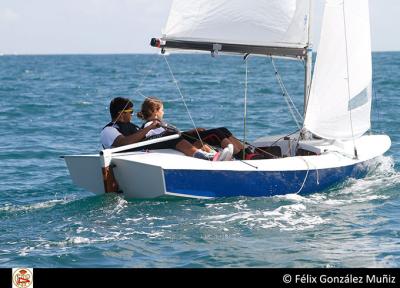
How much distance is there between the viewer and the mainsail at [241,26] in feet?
36.9

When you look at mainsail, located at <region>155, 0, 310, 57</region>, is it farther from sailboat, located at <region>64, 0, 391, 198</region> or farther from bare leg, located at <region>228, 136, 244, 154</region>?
bare leg, located at <region>228, 136, 244, 154</region>

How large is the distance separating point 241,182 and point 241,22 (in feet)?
7.12

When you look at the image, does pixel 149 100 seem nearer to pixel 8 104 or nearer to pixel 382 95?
pixel 8 104

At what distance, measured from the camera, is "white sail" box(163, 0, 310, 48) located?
1125 cm

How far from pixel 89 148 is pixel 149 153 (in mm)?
7445

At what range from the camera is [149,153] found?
433 inches

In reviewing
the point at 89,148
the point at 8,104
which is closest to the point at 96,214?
the point at 89,148

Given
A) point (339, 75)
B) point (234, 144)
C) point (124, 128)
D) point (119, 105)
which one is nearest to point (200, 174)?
point (234, 144)

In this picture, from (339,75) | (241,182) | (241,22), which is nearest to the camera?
(241,182)

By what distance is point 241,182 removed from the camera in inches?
427

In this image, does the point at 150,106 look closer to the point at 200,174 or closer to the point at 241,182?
the point at 200,174

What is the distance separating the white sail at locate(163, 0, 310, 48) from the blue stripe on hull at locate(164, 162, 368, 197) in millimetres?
1781
